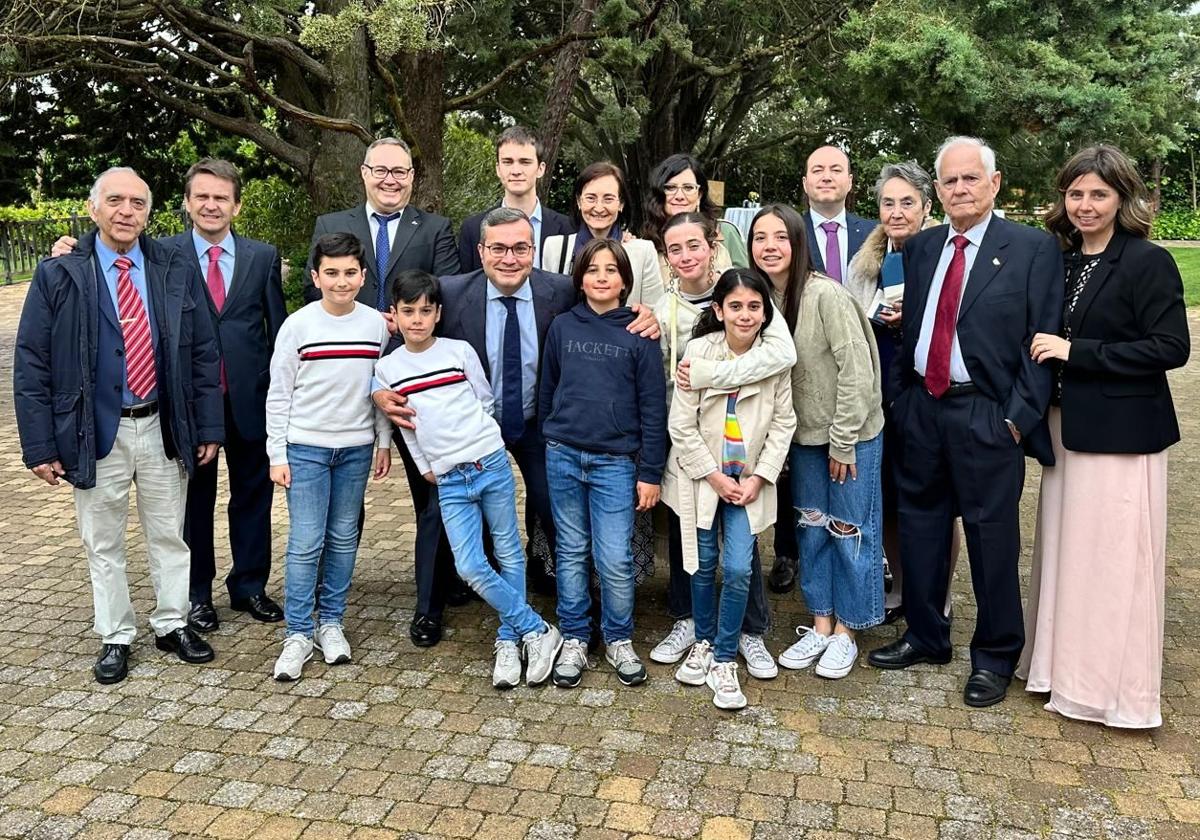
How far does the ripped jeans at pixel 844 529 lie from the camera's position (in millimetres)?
4266

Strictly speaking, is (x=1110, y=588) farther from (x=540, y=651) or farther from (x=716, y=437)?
(x=540, y=651)

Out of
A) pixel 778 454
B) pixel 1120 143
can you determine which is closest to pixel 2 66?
pixel 778 454

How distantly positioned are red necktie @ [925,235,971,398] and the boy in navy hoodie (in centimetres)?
108

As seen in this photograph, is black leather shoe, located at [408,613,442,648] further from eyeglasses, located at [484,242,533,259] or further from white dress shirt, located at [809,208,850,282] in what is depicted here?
white dress shirt, located at [809,208,850,282]

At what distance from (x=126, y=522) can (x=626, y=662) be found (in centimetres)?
225

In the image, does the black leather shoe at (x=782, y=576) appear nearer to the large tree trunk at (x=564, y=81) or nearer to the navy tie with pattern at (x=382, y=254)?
the navy tie with pattern at (x=382, y=254)

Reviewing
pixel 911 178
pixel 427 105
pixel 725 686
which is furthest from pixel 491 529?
pixel 427 105

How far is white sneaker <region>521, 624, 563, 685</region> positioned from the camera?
167 inches

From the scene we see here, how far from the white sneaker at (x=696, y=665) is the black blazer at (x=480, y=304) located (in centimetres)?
→ 142

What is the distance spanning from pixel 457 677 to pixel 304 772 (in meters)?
0.90

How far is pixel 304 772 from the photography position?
3.54 metres

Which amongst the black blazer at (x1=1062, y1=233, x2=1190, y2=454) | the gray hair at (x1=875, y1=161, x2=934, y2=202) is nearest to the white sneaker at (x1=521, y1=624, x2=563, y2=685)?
the black blazer at (x1=1062, y1=233, x2=1190, y2=454)

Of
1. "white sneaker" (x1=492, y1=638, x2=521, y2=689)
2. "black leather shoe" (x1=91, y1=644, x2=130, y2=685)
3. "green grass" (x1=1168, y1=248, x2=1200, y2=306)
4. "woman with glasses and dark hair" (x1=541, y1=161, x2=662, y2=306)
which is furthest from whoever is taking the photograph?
"green grass" (x1=1168, y1=248, x2=1200, y2=306)

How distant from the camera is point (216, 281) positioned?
4.71 metres
